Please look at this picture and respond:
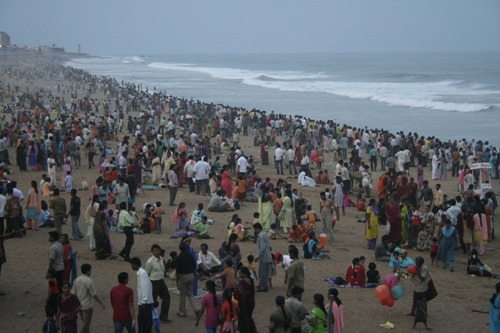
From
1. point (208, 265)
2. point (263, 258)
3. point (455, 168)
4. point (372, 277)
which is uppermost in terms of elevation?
point (263, 258)

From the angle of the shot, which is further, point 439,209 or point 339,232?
point 339,232

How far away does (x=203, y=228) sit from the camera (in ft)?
44.1

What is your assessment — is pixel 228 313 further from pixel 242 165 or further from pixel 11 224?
pixel 242 165

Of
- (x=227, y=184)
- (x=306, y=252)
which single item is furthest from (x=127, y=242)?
(x=227, y=184)

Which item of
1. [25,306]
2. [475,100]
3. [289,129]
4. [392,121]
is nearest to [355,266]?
[25,306]

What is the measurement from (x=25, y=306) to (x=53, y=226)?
15.7ft

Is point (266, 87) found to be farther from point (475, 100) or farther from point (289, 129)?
point (289, 129)

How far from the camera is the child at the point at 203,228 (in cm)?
1339

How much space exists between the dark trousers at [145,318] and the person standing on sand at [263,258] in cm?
252

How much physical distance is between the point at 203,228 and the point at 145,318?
575cm

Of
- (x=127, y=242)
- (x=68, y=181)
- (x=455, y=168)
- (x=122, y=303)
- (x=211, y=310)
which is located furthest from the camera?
(x=455, y=168)

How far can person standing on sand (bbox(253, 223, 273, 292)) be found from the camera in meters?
9.88

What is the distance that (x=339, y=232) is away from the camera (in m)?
14.9

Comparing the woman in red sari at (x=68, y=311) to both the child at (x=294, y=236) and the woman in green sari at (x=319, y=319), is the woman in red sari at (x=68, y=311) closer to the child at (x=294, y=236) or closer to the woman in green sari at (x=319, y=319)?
the woman in green sari at (x=319, y=319)
